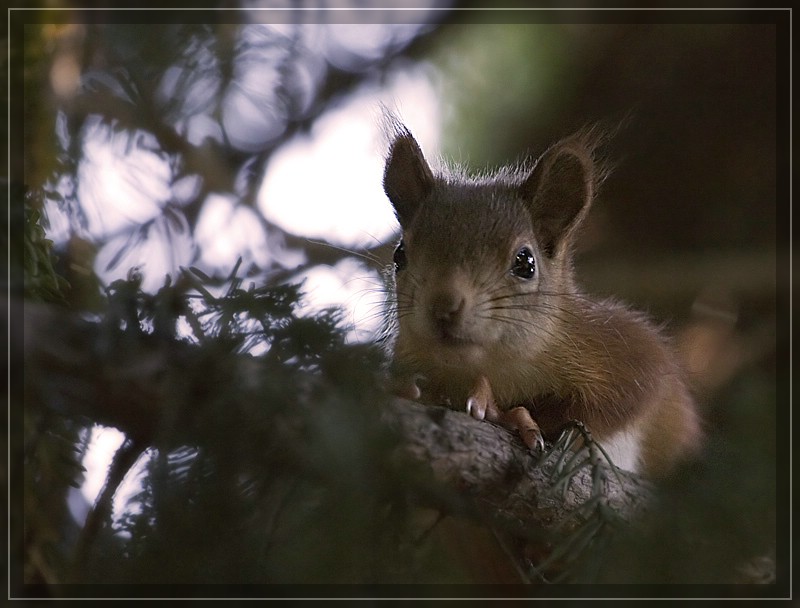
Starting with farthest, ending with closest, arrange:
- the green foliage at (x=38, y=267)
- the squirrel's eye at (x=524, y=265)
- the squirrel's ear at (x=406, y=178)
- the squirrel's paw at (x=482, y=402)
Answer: the squirrel's ear at (x=406, y=178) < the squirrel's eye at (x=524, y=265) < the squirrel's paw at (x=482, y=402) < the green foliage at (x=38, y=267)

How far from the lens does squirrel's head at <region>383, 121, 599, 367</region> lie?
2.04 meters

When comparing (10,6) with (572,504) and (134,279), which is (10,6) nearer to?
(134,279)

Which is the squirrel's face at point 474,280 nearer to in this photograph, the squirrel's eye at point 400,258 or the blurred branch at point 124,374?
the squirrel's eye at point 400,258

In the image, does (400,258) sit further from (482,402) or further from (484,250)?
(482,402)

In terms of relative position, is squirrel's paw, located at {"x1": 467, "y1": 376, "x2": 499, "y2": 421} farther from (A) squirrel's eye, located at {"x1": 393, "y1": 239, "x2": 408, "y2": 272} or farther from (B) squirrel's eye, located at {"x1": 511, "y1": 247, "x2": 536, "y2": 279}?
(A) squirrel's eye, located at {"x1": 393, "y1": 239, "x2": 408, "y2": 272}

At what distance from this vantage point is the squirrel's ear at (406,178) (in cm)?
253

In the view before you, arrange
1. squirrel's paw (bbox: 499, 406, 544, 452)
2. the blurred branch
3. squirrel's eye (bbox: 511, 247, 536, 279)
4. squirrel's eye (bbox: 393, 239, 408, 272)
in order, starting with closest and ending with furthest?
the blurred branch < squirrel's paw (bbox: 499, 406, 544, 452) < squirrel's eye (bbox: 511, 247, 536, 279) < squirrel's eye (bbox: 393, 239, 408, 272)

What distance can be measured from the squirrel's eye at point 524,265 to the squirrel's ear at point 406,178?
408mm

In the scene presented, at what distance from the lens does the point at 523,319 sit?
7.28 ft

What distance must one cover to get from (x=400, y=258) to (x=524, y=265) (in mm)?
359

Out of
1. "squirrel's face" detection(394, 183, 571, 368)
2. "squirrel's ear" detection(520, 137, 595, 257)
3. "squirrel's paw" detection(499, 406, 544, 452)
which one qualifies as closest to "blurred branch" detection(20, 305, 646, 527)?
"squirrel's paw" detection(499, 406, 544, 452)

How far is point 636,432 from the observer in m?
2.43

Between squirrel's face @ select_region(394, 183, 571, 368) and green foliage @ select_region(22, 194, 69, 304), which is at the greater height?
squirrel's face @ select_region(394, 183, 571, 368)

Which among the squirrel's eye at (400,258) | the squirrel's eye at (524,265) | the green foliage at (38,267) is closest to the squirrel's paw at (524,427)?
the squirrel's eye at (524,265)
